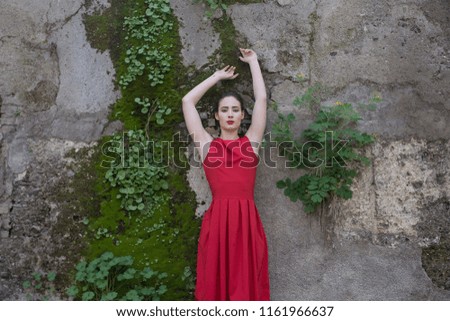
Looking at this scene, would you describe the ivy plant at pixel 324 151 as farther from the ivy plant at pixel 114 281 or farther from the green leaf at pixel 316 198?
the ivy plant at pixel 114 281

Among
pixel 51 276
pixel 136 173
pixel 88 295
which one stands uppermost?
pixel 136 173

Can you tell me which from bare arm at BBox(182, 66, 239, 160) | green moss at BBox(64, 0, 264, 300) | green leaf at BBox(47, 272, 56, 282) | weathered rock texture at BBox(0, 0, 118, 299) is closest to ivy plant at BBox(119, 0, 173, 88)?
green moss at BBox(64, 0, 264, 300)

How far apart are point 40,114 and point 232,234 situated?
1658mm

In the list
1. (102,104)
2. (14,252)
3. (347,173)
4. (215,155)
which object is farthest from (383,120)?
(14,252)

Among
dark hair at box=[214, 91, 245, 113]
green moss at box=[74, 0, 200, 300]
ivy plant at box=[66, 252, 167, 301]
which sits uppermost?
dark hair at box=[214, 91, 245, 113]

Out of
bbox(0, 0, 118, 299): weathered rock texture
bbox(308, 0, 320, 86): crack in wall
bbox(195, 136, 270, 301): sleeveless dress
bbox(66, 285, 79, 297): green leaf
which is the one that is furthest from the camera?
bbox(308, 0, 320, 86): crack in wall

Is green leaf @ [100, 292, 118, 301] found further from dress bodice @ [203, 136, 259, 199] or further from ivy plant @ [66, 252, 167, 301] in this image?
dress bodice @ [203, 136, 259, 199]

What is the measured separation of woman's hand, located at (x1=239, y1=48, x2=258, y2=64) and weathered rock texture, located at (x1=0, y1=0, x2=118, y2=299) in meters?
0.97

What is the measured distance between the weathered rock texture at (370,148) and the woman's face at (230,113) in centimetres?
31

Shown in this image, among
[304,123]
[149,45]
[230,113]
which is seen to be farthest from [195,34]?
[304,123]

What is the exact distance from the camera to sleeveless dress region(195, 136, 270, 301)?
10.3 feet

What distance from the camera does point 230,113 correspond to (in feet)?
11.0

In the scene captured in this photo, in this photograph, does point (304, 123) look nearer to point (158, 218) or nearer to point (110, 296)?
point (158, 218)
